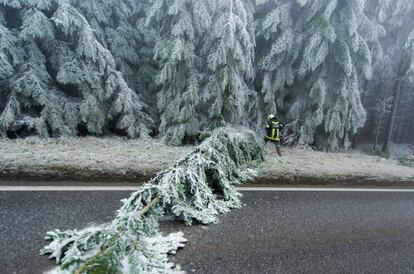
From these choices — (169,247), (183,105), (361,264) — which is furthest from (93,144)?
(361,264)

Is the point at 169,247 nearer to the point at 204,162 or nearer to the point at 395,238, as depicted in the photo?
the point at 204,162

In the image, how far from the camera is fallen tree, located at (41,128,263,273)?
3211 mm

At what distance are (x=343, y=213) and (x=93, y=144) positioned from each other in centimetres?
721

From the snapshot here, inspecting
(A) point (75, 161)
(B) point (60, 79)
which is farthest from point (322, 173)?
(B) point (60, 79)

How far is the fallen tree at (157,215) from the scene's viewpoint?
3.21 metres

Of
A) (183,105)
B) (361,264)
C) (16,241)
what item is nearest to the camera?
(16,241)

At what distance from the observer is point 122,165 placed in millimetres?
6840

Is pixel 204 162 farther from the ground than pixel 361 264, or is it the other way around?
pixel 204 162

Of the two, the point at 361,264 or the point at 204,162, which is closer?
the point at 361,264

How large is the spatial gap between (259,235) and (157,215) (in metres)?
1.61

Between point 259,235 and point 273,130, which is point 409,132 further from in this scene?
point 259,235

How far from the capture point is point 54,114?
942cm

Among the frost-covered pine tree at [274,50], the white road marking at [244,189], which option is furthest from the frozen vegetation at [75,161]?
the frost-covered pine tree at [274,50]

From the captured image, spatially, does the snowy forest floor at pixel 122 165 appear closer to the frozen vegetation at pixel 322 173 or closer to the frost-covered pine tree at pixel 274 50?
the frozen vegetation at pixel 322 173
